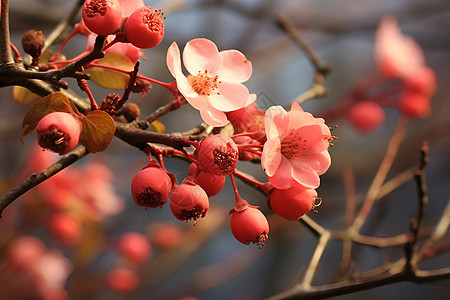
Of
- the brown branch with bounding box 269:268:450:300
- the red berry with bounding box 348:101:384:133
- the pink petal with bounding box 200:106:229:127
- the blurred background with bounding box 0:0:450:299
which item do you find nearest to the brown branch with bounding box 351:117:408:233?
the blurred background with bounding box 0:0:450:299

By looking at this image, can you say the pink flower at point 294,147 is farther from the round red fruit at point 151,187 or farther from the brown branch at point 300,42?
the brown branch at point 300,42

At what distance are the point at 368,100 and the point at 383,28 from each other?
34 centimetres

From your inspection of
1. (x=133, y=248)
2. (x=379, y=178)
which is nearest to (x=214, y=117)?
(x=379, y=178)

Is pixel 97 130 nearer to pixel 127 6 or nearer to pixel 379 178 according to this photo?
pixel 127 6

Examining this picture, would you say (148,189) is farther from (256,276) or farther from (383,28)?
(256,276)

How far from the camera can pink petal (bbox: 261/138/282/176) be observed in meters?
0.49

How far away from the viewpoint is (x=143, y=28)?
48cm

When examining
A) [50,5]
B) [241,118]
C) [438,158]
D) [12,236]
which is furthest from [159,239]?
[438,158]

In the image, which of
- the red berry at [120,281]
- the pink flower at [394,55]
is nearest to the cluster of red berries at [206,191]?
the red berry at [120,281]

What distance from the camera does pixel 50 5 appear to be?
181 cm

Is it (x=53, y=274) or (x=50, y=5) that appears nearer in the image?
(x=53, y=274)

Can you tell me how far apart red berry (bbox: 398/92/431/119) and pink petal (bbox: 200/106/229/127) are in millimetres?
1357

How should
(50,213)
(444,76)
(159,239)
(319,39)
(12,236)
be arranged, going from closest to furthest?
(12,236) < (50,213) < (159,239) < (319,39) < (444,76)

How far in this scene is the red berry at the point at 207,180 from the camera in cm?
53
